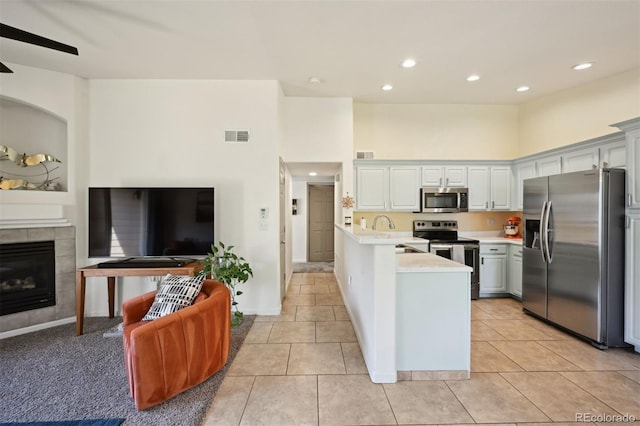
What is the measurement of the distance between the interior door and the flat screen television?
4597 mm

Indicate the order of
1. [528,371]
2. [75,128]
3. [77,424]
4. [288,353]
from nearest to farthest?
[77,424] → [528,371] → [288,353] → [75,128]

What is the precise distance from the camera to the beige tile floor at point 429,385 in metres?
1.89

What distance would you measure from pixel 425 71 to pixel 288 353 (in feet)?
12.0

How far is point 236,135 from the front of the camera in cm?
366

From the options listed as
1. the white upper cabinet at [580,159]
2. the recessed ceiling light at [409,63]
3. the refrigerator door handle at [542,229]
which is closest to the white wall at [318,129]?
the recessed ceiling light at [409,63]

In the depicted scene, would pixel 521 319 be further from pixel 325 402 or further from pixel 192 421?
pixel 192 421

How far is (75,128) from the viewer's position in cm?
346

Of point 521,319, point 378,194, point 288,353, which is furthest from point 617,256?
point 288,353

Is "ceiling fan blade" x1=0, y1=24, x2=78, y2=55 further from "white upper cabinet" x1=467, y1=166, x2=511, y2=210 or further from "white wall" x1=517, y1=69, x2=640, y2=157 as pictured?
"white wall" x1=517, y1=69, x2=640, y2=157

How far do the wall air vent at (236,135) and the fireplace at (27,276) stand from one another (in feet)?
8.05

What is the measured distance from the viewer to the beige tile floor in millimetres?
1891

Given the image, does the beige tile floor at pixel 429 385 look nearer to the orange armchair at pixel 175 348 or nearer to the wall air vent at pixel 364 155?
the orange armchair at pixel 175 348

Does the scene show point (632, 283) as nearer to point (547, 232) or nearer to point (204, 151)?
point (547, 232)

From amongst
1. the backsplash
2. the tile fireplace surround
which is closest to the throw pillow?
the tile fireplace surround
